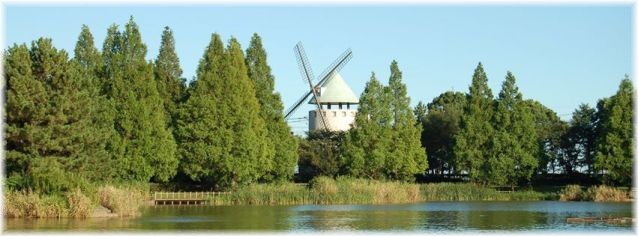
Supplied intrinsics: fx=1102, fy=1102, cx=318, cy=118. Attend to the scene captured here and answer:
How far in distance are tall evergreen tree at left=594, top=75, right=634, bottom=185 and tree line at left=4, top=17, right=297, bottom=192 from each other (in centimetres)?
1652

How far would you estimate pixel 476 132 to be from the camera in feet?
207

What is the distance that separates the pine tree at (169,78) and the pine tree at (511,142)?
17845 millimetres

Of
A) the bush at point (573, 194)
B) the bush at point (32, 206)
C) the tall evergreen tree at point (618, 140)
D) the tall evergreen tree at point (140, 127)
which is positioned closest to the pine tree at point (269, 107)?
the tall evergreen tree at point (140, 127)

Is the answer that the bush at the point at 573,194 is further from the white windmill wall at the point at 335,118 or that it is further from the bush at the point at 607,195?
the white windmill wall at the point at 335,118

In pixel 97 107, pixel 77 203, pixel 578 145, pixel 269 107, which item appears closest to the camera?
pixel 77 203

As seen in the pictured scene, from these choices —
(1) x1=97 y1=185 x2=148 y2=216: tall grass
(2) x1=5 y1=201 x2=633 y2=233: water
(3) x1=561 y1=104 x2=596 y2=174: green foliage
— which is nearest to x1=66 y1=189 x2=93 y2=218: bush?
(2) x1=5 y1=201 x2=633 y2=233: water

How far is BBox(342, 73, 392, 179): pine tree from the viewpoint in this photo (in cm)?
5981

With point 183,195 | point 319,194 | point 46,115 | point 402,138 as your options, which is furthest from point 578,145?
point 46,115

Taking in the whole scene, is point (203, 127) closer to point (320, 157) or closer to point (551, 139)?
point (320, 157)

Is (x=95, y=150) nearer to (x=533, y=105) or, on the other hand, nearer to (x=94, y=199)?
(x=94, y=199)

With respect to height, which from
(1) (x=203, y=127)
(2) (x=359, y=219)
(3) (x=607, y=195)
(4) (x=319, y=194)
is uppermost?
(1) (x=203, y=127)

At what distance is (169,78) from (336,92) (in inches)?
729

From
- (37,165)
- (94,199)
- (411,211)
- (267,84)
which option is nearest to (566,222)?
(411,211)

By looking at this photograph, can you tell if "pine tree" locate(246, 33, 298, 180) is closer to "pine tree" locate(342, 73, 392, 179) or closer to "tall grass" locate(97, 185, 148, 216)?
"pine tree" locate(342, 73, 392, 179)
